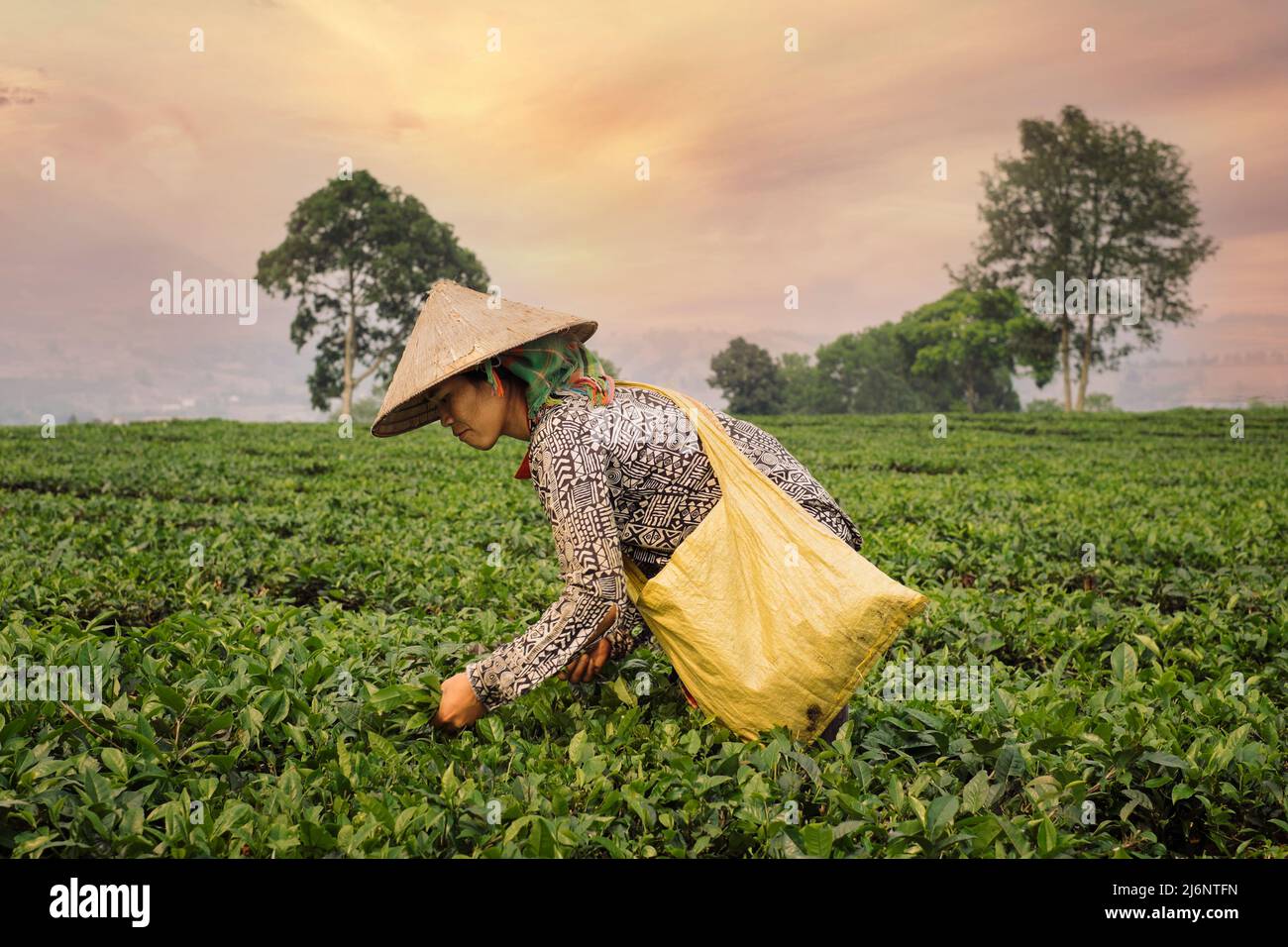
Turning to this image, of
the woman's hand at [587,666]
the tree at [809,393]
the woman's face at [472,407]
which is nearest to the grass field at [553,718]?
the woman's hand at [587,666]

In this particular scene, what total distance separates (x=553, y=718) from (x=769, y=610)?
80 centimetres

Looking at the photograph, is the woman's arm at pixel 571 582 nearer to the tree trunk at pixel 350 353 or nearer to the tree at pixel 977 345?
the tree trunk at pixel 350 353

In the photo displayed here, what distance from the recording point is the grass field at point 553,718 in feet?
6.57

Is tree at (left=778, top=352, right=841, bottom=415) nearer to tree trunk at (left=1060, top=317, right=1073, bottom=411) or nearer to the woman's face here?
tree trunk at (left=1060, top=317, right=1073, bottom=411)

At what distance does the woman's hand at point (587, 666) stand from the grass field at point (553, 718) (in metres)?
0.07

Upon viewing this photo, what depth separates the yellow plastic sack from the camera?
84.2 inches

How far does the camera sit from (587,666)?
2777 mm

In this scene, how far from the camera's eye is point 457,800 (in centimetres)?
204

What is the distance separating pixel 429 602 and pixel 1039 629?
2838 mm

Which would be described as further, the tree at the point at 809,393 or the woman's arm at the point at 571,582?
the tree at the point at 809,393

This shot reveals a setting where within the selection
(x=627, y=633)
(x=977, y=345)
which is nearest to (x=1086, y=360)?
(x=977, y=345)

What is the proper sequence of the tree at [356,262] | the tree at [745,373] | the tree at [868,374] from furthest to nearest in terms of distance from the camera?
the tree at [868,374] < the tree at [745,373] < the tree at [356,262]

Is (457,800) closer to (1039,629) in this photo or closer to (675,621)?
(675,621)
